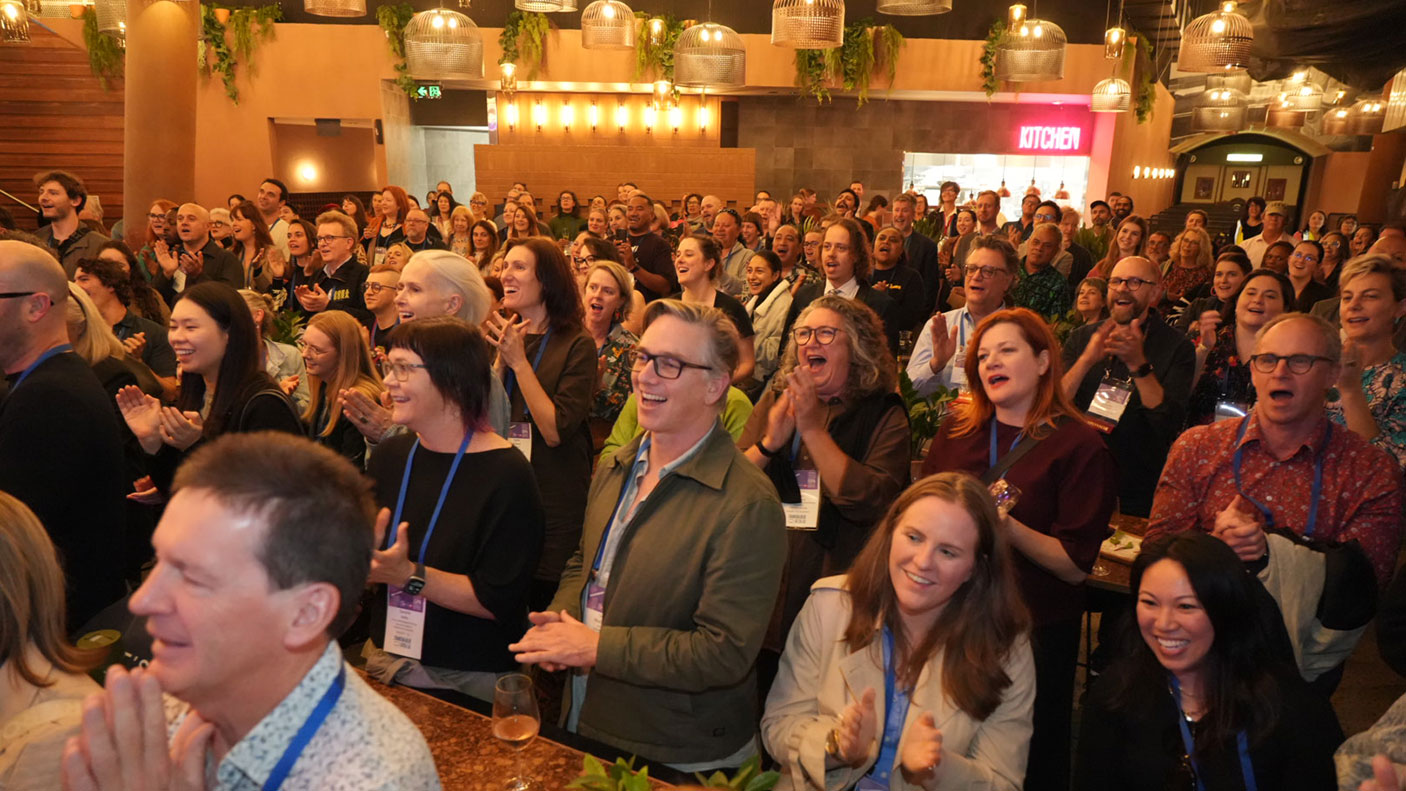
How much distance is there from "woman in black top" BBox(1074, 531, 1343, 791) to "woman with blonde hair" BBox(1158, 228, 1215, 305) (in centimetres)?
505

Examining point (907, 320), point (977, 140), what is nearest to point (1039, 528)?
point (907, 320)

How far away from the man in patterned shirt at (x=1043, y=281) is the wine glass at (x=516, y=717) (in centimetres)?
525

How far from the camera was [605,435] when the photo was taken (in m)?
4.26

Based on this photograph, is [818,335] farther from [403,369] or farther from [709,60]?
[709,60]

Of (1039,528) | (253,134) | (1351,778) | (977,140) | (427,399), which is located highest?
Answer: (977,140)

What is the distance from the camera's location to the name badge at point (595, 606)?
2.23 metres

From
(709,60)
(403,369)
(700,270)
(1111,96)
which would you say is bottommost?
(403,369)

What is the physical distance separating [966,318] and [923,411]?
0.56 meters

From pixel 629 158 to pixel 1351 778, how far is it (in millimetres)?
14486

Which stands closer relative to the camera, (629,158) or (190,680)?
(190,680)

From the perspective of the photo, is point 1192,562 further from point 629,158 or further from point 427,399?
point 629,158

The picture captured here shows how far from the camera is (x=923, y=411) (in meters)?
4.26

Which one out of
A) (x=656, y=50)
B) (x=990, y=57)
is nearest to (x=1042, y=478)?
(x=656, y=50)

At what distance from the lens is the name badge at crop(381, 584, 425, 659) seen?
2.24 m
